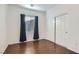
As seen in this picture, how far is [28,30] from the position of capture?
15.4 feet

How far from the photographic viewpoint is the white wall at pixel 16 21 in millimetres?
3929

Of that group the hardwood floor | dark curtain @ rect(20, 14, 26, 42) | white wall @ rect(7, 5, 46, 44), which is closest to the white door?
dark curtain @ rect(20, 14, 26, 42)

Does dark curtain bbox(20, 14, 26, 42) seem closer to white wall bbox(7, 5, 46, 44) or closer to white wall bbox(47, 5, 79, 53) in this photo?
white wall bbox(7, 5, 46, 44)

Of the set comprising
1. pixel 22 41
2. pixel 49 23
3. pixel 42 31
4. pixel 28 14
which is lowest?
pixel 22 41

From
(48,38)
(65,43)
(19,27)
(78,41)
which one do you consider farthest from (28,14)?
(78,41)

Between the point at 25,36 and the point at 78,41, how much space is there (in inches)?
101

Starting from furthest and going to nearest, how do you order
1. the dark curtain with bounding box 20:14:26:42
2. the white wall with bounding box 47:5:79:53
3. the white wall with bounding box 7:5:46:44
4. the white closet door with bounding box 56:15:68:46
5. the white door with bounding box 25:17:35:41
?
the white door with bounding box 25:17:35:41 → the dark curtain with bounding box 20:14:26:42 → the white wall with bounding box 7:5:46:44 → the white closet door with bounding box 56:15:68:46 → the white wall with bounding box 47:5:79:53

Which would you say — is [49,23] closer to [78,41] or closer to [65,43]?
[65,43]

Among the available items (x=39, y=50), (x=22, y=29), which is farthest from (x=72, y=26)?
(x=22, y=29)

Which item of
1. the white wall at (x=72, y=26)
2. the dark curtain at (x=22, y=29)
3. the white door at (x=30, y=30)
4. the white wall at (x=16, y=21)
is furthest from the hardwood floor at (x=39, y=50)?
the white door at (x=30, y=30)

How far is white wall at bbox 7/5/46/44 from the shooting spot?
393 cm

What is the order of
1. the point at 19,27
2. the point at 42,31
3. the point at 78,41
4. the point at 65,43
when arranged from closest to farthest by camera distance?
the point at 78,41 → the point at 65,43 → the point at 19,27 → the point at 42,31

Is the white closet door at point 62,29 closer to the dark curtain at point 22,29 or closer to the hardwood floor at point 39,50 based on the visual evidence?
the hardwood floor at point 39,50

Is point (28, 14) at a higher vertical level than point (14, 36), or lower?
higher
